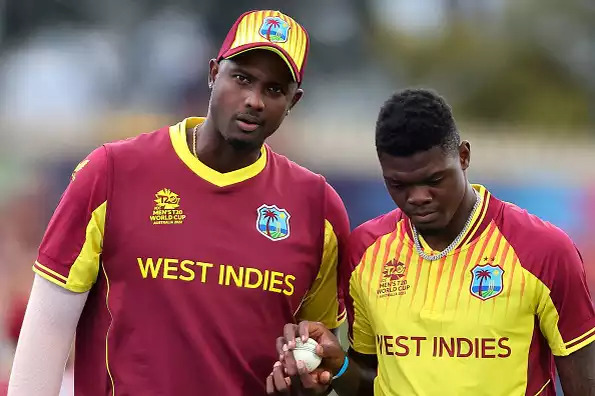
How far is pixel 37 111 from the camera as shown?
13.9m

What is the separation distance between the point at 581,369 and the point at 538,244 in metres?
0.47

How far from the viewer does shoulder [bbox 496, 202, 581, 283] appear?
408 centimetres

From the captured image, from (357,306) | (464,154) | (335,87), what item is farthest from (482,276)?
(335,87)

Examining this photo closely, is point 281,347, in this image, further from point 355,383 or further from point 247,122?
point 247,122

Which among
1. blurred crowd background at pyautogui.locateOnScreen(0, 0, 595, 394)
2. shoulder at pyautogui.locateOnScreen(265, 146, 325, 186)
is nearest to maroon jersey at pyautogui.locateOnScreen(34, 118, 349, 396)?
shoulder at pyautogui.locateOnScreen(265, 146, 325, 186)

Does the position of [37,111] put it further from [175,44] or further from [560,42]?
[560,42]

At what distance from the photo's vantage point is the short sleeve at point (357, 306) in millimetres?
4434

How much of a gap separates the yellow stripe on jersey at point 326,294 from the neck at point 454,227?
18.0 inches

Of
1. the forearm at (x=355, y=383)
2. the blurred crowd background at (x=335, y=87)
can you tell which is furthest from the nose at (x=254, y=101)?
the blurred crowd background at (x=335, y=87)

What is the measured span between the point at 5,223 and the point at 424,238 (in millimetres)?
7507

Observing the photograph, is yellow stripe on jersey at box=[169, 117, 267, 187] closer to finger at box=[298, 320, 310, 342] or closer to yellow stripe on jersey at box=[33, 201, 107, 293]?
yellow stripe on jersey at box=[33, 201, 107, 293]

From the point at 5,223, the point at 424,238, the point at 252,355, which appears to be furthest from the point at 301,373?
the point at 5,223

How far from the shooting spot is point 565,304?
4.07m

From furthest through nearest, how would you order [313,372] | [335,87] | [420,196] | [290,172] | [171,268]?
[335,87], [290,172], [171,268], [313,372], [420,196]
